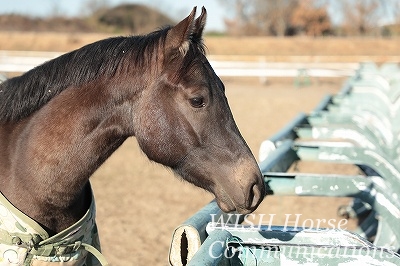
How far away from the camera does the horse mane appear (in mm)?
2385

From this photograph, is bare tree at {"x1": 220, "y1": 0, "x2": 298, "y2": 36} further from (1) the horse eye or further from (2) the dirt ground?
(1) the horse eye

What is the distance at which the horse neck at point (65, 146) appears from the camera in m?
2.36

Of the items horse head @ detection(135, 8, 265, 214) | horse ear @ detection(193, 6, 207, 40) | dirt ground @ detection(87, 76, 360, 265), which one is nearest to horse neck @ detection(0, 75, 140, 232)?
horse head @ detection(135, 8, 265, 214)

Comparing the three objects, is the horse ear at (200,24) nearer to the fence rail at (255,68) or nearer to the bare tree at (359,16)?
the fence rail at (255,68)

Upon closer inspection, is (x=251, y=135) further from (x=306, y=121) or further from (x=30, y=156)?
(x=30, y=156)

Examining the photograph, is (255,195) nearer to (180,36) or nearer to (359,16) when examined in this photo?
(180,36)

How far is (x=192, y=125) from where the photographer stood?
2307 millimetres

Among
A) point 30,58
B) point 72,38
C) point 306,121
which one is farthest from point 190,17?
point 72,38

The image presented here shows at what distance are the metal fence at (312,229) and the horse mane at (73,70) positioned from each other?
0.70 meters

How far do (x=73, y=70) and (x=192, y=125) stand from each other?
558 millimetres

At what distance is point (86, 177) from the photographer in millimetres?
2402

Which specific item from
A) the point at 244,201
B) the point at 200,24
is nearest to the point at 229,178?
the point at 244,201

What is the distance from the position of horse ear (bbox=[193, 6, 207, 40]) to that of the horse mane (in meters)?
0.14

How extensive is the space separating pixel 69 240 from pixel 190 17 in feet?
3.54
